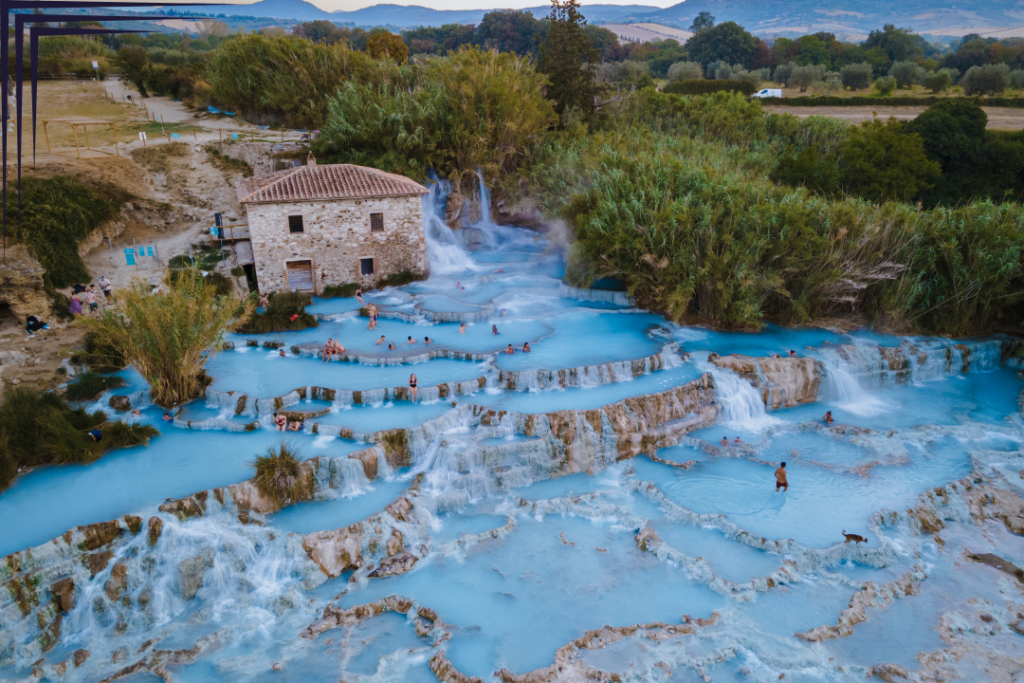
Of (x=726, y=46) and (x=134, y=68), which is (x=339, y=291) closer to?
(x=134, y=68)

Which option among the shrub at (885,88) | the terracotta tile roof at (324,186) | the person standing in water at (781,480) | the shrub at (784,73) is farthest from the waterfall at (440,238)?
the shrub at (784,73)

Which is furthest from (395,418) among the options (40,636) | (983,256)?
(983,256)

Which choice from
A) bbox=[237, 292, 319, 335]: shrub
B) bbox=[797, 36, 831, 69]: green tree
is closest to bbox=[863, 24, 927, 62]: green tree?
bbox=[797, 36, 831, 69]: green tree

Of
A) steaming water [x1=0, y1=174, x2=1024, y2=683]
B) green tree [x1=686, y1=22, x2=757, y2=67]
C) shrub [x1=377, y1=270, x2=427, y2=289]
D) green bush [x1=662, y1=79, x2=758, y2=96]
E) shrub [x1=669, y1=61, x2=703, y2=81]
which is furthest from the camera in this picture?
green tree [x1=686, y1=22, x2=757, y2=67]

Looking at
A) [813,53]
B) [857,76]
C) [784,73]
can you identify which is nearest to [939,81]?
[857,76]

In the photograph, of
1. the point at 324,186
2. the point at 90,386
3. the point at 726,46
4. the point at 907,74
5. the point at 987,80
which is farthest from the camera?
the point at 726,46

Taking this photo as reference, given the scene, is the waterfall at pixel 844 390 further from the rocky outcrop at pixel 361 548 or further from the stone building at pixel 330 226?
the stone building at pixel 330 226

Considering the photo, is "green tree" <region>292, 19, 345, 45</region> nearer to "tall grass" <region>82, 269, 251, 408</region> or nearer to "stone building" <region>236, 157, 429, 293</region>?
"stone building" <region>236, 157, 429, 293</region>

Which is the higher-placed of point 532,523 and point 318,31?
point 318,31
